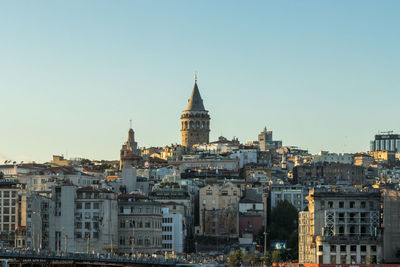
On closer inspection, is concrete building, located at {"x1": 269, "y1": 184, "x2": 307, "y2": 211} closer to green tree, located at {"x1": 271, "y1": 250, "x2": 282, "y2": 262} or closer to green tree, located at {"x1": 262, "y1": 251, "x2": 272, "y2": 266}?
green tree, located at {"x1": 271, "y1": 250, "x2": 282, "y2": 262}

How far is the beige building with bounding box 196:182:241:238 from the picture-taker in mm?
154250

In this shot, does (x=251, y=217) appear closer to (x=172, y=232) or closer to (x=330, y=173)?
(x=172, y=232)

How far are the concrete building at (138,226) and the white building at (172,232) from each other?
3134 millimetres

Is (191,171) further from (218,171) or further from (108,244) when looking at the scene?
(108,244)

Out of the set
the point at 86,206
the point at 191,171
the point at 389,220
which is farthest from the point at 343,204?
the point at 191,171

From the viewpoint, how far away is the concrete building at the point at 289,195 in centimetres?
16262

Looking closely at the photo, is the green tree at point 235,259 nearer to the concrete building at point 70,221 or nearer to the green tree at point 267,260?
the green tree at point 267,260

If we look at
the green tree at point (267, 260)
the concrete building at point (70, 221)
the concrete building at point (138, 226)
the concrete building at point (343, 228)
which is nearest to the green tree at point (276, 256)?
the green tree at point (267, 260)

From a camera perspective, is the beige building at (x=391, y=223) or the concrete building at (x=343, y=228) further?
the concrete building at (x=343, y=228)

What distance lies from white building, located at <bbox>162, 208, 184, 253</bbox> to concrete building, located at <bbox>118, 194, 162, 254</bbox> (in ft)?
10.3

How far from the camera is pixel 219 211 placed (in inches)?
6152

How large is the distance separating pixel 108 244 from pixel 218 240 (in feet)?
68.3

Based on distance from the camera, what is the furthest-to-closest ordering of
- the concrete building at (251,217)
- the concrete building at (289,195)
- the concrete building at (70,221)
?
the concrete building at (289,195) → the concrete building at (251,217) → the concrete building at (70,221)

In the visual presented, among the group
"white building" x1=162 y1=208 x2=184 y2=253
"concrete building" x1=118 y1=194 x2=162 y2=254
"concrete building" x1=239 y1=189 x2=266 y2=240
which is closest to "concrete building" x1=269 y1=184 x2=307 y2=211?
"concrete building" x1=239 y1=189 x2=266 y2=240
